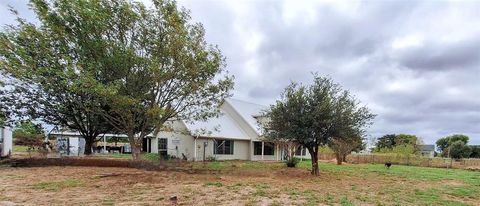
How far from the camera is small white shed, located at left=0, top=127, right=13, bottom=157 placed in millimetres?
22447

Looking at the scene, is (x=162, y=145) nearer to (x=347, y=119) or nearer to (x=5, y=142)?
(x=5, y=142)

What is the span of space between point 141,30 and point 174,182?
26.9 feet

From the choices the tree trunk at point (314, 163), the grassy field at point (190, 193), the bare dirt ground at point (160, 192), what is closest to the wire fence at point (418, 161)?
the tree trunk at point (314, 163)

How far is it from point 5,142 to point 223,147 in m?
16.7

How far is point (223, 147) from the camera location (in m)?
29.5

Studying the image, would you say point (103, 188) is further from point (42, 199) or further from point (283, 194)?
point (283, 194)

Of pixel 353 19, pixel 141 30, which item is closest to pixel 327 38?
pixel 353 19

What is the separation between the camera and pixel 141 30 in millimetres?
16703

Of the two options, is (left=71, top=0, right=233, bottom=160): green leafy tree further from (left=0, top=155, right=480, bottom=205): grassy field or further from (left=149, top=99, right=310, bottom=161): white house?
(left=149, top=99, right=310, bottom=161): white house

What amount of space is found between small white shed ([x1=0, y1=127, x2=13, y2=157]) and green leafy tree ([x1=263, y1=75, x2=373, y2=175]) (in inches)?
731

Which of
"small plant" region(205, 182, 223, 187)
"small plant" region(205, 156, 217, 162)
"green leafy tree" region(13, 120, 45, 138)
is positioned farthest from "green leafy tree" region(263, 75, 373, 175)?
"green leafy tree" region(13, 120, 45, 138)

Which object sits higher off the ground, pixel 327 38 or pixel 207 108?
pixel 327 38

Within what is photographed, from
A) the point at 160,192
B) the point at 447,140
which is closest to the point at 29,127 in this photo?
the point at 160,192

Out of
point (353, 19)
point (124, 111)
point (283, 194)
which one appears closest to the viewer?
point (283, 194)
